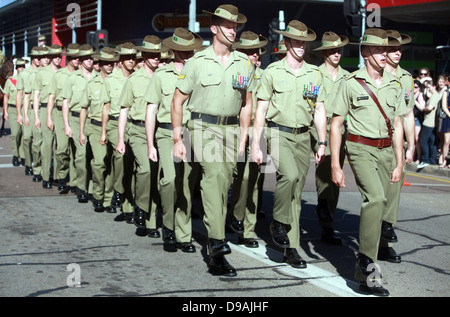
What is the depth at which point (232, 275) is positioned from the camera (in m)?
6.20

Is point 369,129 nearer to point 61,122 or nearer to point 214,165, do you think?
point 214,165

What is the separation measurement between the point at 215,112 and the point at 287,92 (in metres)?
0.82

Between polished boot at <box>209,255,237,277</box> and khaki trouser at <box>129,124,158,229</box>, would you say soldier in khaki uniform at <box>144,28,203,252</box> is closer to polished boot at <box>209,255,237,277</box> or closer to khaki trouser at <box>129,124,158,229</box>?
khaki trouser at <box>129,124,158,229</box>

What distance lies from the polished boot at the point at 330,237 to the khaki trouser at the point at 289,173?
101cm

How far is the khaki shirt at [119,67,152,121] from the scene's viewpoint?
27.0ft

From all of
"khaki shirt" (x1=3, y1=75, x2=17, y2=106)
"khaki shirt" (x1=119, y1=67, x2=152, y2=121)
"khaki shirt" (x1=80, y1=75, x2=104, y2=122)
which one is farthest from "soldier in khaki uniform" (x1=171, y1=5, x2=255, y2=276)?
"khaki shirt" (x1=3, y1=75, x2=17, y2=106)

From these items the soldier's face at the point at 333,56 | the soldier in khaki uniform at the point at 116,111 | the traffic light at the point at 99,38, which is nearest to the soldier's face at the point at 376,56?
the soldier's face at the point at 333,56

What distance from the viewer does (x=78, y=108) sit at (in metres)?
10.6

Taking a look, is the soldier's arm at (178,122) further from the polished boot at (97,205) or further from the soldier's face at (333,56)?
the polished boot at (97,205)

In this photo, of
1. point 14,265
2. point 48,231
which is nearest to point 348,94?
point 14,265

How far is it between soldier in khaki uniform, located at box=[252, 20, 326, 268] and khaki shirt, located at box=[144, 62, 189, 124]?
3.40ft

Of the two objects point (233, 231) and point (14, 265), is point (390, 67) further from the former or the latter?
point (14, 265)

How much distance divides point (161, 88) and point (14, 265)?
90.0 inches

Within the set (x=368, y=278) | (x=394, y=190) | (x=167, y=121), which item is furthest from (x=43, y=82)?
(x=368, y=278)
